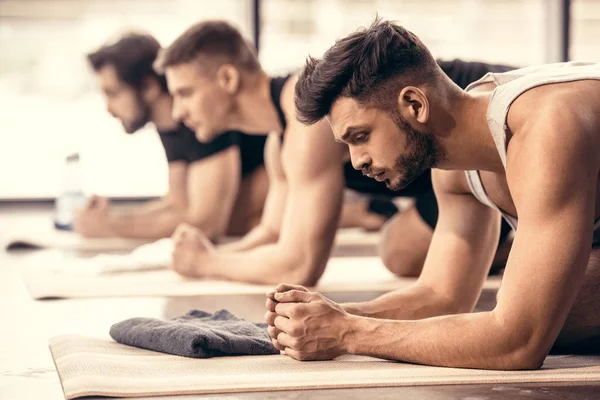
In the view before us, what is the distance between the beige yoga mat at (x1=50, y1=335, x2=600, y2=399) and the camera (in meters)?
1.54

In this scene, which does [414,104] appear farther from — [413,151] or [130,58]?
[130,58]

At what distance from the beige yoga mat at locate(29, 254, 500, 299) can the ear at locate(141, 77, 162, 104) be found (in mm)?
875

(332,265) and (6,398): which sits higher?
(6,398)

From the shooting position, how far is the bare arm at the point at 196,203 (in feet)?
12.0

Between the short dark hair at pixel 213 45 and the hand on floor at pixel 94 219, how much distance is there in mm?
1050

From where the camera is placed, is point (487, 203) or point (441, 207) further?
point (441, 207)

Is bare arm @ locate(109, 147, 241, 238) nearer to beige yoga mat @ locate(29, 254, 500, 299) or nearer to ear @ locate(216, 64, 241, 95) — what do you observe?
beige yoga mat @ locate(29, 254, 500, 299)

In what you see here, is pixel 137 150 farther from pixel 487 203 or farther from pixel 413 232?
pixel 487 203

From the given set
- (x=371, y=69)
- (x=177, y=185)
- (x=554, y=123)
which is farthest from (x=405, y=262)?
(x=554, y=123)

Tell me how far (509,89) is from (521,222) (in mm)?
239

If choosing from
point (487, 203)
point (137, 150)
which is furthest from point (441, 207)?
point (137, 150)

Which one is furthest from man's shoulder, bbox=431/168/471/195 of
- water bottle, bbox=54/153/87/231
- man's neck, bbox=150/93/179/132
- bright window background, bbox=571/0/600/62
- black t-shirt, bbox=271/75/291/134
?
bright window background, bbox=571/0/600/62

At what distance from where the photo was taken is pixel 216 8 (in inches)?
224

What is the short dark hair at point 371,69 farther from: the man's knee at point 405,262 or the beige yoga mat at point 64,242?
the beige yoga mat at point 64,242
